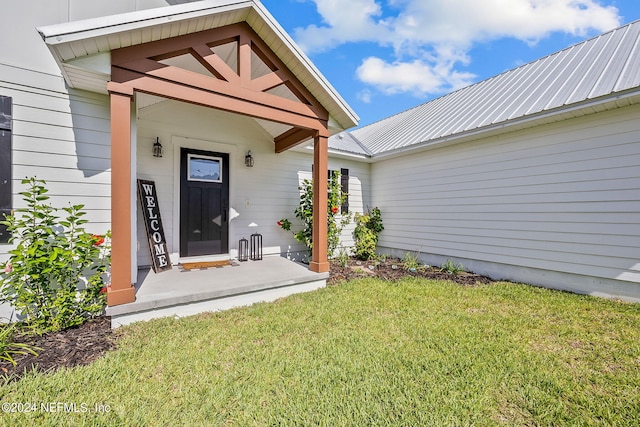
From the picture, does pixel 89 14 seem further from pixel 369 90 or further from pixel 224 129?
pixel 369 90

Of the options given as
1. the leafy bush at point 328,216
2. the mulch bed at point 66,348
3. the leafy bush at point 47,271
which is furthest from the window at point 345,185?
the mulch bed at point 66,348

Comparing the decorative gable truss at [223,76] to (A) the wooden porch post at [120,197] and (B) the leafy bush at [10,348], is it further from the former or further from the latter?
(B) the leafy bush at [10,348]

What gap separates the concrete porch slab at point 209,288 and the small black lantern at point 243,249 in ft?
1.86

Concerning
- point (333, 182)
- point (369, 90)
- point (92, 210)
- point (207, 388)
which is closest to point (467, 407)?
point (207, 388)

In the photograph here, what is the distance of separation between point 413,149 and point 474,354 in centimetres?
506

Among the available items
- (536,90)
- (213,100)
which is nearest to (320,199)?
(213,100)

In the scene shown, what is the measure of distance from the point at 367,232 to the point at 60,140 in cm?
631

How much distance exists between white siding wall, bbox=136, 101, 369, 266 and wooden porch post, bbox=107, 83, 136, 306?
1.95m

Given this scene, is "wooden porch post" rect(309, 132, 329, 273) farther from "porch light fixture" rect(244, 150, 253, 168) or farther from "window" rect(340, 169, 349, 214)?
"window" rect(340, 169, 349, 214)

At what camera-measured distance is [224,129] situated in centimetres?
559

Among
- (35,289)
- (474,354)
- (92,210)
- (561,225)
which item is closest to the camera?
(474,354)

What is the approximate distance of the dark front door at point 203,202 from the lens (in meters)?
5.26

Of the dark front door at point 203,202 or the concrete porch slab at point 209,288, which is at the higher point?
the dark front door at point 203,202

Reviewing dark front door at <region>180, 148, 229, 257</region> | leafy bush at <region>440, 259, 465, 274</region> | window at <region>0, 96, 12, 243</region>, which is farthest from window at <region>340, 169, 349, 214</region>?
window at <region>0, 96, 12, 243</region>
